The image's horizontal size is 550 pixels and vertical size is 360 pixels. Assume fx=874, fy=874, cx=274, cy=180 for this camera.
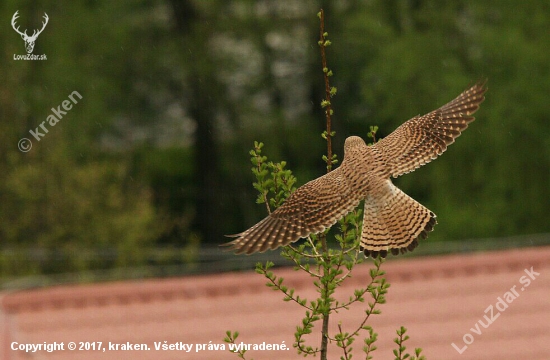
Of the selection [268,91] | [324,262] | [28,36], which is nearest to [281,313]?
[324,262]

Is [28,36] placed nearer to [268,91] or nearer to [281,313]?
[268,91]

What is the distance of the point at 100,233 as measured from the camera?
538 inches

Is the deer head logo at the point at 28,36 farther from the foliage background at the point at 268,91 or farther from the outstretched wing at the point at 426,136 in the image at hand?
the outstretched wing at the point at 426,136

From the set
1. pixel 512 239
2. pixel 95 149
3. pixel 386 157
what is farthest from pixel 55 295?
pixel 512 239

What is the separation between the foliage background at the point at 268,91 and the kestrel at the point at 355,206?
41.1ft

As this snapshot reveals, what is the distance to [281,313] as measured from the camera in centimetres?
767

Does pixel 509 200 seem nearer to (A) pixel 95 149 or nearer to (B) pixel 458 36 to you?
(B) pixel 458 36

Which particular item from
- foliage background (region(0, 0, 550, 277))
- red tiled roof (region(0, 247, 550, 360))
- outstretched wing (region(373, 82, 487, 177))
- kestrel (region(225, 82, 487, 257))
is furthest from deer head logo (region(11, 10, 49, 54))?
kestrel (region(225, 82, 487, 257))

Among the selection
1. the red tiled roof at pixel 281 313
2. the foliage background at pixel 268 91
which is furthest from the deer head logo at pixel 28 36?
the red tiled roof at pixel 281 313

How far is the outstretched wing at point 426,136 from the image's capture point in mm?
2713

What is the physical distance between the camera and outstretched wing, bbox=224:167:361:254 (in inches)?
94.3

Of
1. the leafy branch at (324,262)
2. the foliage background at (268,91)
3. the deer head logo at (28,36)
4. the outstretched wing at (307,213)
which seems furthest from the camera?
the foliage background at (268,91)

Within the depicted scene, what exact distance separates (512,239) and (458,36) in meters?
4.24

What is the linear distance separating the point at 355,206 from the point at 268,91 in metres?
16.1
